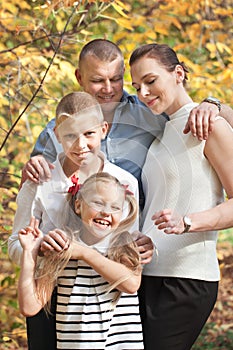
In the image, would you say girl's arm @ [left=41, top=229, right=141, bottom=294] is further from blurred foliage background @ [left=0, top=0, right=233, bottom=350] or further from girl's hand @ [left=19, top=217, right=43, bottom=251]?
blurred foliage background @ [left=0, top=0, right=233, bottom=350]

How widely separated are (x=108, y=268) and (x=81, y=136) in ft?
1.22

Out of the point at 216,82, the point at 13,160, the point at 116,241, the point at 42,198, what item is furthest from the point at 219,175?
the point at 13,160

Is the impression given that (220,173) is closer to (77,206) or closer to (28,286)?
(77,206)

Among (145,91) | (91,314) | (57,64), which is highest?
(57,64)

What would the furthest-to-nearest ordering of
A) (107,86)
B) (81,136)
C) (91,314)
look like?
(107,86) → (91,314) → (81,136)

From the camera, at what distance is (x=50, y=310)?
7.86 ft

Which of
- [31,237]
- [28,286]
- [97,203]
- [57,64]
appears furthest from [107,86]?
[57,64]

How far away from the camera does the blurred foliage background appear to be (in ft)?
13.7

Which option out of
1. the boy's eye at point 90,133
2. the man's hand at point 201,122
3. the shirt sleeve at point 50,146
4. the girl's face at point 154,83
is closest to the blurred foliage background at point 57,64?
the shirt sleeve at point 50,146

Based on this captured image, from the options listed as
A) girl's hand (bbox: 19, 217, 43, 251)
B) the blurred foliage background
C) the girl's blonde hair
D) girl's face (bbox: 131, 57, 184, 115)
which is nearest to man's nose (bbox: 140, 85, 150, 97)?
girl's face (bbox: 131, 57, 184, 115)

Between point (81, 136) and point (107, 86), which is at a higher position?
point (107, 86)

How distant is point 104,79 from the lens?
2.48m

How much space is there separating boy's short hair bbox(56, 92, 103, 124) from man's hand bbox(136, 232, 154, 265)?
14.0 inches

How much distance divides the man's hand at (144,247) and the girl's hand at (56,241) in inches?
8.5
